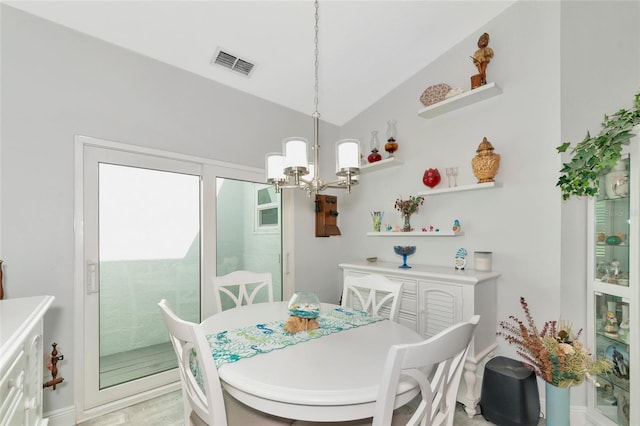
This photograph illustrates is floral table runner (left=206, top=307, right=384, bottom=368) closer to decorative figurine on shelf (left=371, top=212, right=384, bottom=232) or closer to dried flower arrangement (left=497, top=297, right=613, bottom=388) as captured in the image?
dried flower arrangement (left=497, top=297, right=613, bottom=388)

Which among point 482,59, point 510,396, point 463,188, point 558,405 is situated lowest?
point 510,396

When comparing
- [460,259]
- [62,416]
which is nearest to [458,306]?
[460,259]

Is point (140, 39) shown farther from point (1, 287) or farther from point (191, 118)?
point (1, 287)

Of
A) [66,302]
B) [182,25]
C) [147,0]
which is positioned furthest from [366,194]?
[66,302]

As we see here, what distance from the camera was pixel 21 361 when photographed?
3.95 ft

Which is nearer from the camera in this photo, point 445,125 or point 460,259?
point 460,259

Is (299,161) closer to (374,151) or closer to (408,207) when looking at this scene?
(408,207)

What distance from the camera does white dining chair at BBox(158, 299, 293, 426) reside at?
1088 mm

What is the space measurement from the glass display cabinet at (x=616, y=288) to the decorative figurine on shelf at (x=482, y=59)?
1170 mm

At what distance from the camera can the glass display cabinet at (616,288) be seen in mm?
1640

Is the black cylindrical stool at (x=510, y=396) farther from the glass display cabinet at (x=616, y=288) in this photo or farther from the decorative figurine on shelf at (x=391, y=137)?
the decorative figurine on shelf at (x=391, y=137)

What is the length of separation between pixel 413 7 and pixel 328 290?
3.01 meters

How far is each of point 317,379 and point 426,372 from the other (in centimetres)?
47

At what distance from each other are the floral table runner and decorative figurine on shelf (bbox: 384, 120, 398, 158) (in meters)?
1.91
